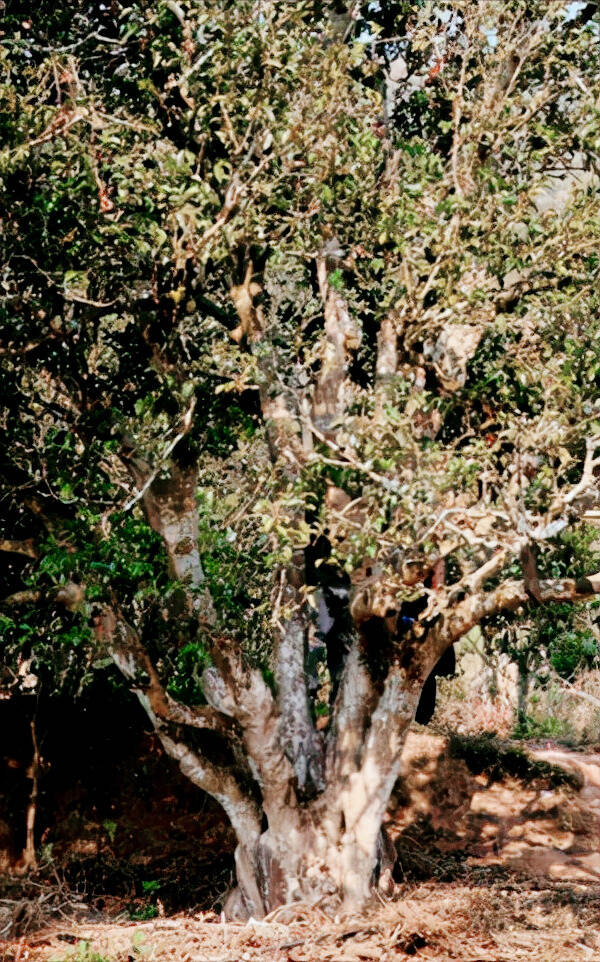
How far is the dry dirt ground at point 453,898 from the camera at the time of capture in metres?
7.84

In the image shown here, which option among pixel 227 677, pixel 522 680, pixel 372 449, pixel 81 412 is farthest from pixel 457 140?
pixel 522 680

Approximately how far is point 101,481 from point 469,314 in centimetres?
364

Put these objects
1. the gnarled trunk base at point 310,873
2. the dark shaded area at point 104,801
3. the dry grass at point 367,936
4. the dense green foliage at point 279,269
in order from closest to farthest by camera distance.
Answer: the dry grass at point 367,936, the dense green foliage at point 279,269, the gnarled trunk base at point 310,873, the dark shaded area at point 104,801

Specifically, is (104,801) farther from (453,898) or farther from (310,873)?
(453,898)

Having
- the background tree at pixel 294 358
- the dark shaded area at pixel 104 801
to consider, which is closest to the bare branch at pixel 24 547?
the background tree at pixel 294 358

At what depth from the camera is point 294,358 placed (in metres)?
10.4

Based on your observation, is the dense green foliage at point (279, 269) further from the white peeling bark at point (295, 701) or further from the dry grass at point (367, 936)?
the dry grass at point (367, 936)

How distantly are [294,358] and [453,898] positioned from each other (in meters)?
5.63

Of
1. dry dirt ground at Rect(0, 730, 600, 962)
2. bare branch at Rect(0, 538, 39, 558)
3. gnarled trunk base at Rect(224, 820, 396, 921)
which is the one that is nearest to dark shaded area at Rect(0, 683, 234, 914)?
dry dirt ground at Rect(0, 730, 600, 962)

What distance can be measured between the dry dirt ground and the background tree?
885mm

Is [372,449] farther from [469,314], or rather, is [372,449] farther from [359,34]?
[359,34]

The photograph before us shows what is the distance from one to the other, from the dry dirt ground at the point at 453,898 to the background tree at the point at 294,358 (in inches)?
34.8

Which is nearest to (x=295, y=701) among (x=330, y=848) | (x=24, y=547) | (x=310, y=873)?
(x=330, y=848)

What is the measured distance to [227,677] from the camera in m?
9.07
